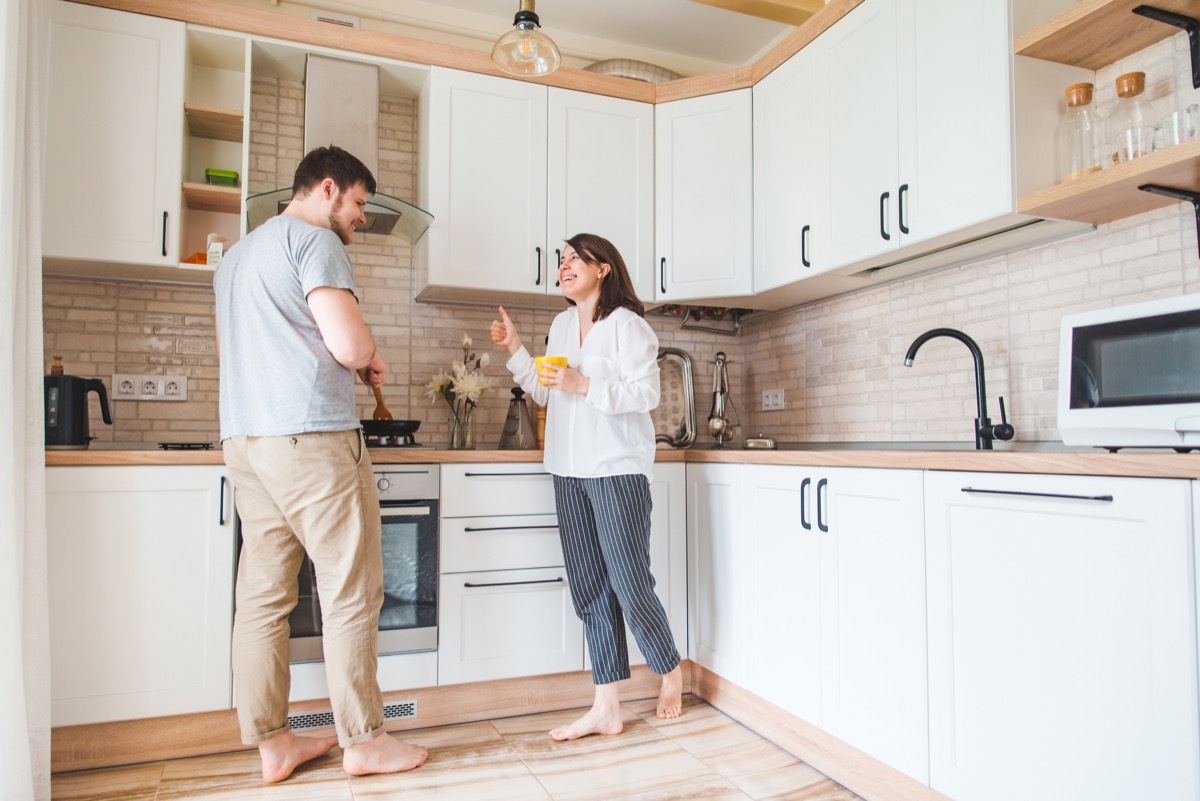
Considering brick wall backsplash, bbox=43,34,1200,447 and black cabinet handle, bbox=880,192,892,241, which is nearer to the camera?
brick wall backsplash, bbox=43,34,1200,447

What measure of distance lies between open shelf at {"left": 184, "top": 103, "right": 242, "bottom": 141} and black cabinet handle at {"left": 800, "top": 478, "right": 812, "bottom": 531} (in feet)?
7.34

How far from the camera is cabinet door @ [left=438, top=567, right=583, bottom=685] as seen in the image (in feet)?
8.41

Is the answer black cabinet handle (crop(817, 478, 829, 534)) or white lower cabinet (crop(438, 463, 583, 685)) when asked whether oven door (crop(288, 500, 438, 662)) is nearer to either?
white lower cabinet (crop(438, 463, 583, 685))

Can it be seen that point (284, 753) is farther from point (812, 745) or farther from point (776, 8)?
point (776, 8)

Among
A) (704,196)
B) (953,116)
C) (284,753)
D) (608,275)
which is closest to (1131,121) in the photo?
(953,116)

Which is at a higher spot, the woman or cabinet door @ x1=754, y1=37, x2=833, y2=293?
cabinet door @ x1=754, y1=37, x2=833, y2=293

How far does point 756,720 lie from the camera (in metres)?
2.48

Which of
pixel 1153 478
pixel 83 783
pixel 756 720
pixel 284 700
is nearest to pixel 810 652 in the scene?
pixel 756 720

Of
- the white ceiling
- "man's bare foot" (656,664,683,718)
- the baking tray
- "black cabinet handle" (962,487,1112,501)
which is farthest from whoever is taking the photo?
the baking tray

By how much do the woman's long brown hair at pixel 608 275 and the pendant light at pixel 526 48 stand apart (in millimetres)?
571

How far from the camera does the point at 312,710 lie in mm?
2406

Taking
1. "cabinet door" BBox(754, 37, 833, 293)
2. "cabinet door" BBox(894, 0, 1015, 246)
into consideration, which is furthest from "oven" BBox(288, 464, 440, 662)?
"cabinet door" BBox(894, 0, 1015, 246)

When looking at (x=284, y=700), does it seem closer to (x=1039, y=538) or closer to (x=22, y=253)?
(x=22, y=253)

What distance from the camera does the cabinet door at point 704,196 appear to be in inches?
125
